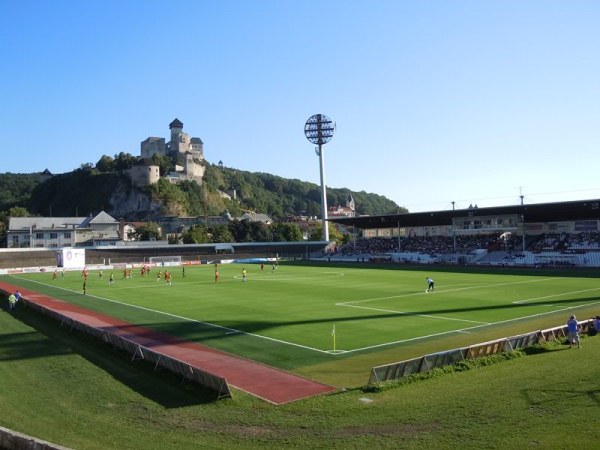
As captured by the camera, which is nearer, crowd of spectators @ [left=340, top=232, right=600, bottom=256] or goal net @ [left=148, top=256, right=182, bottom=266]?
crowd of spectators @ [left=340, top=232, right=600, bottom=256]

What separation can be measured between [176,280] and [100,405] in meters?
47.3

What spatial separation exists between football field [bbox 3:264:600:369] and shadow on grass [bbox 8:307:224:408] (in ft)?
15.5

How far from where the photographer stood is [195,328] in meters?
31.5

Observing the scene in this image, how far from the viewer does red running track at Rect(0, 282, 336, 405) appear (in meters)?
18.6

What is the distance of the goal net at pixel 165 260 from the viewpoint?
9697 cm

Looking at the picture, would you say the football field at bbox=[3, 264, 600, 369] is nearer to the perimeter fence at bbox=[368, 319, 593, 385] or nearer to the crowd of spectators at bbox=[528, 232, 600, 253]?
the perimeter fence at bbox=[368, 319, 593, 385]

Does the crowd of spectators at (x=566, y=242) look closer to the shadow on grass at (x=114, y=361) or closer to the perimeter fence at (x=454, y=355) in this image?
the perimeter fence at (x=454, y=355)

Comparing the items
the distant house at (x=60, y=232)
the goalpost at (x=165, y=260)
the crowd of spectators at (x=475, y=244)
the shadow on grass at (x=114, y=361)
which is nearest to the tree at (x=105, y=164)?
the distant house at (x=60, y=232)

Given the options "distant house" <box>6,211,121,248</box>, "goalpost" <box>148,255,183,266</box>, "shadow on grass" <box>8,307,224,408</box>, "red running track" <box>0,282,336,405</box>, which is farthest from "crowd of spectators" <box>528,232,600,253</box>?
"distant house" <box>6,211,121,248</box>

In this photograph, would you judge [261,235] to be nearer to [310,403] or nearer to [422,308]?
[422,308]

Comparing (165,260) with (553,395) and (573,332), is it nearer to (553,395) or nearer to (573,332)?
(573,332)

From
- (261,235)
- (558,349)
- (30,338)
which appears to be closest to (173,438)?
(558,349)

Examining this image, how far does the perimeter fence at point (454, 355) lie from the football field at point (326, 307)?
12.0 ft

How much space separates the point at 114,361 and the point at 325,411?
35.7ft
